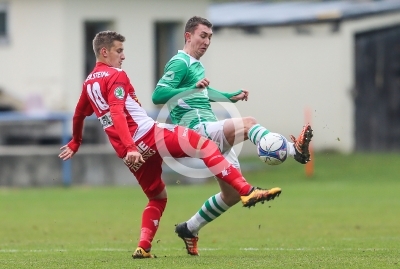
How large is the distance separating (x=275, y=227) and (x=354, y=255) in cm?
463

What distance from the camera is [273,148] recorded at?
9.48 metres

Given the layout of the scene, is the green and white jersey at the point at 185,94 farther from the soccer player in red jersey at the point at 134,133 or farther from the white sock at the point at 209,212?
the white sock at the point at 209,212

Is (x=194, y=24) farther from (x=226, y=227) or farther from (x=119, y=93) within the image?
(x=226, y=227)

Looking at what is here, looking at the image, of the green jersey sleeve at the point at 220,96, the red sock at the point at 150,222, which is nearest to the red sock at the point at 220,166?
the green jersey sleeve at the point at 220,96

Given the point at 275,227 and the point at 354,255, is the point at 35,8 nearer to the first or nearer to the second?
the point at 275,227

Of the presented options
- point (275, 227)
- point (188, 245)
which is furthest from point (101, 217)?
point (188, 245)

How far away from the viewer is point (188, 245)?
10539 millimetres

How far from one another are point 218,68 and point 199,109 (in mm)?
23180

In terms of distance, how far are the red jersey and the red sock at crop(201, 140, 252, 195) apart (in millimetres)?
620

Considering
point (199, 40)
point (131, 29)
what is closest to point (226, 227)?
point (199, 40)

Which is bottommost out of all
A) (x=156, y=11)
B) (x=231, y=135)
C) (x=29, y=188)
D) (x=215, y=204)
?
(x=29, y=188)

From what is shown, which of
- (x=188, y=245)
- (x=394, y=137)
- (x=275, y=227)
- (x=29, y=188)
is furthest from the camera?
(x=394, y=137)

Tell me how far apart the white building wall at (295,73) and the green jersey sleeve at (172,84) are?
21827 mm

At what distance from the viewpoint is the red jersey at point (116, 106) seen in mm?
9508
